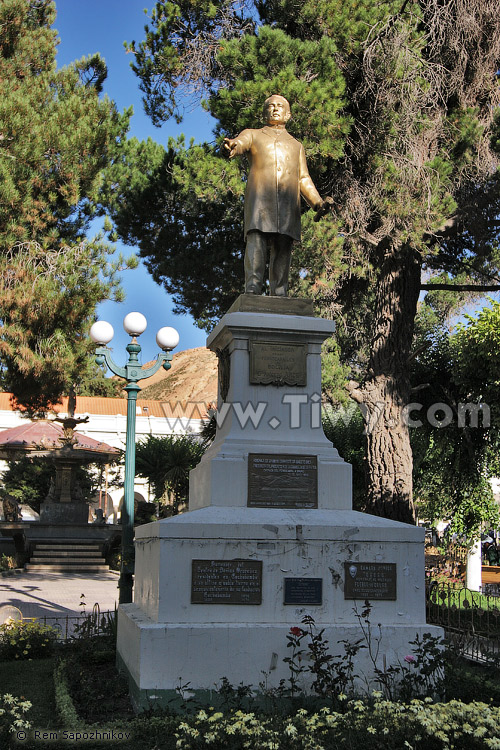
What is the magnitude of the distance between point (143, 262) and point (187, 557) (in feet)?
35.6

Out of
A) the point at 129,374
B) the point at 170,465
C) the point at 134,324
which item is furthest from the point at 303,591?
the point at 170,465

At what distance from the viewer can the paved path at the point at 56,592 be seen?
12.6 m

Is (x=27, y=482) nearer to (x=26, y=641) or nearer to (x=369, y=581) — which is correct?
(x=26, y=641)

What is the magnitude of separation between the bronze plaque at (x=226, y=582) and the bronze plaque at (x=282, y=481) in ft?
2.16

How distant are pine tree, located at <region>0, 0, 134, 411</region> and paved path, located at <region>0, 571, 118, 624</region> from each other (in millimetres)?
3725

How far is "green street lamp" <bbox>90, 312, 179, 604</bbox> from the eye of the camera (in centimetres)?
884

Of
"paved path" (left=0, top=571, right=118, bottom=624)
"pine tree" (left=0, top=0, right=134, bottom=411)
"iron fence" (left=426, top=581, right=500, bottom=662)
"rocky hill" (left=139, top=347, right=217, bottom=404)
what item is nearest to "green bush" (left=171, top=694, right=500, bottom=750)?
"iron fence" (left=426, top=581, right=500, bottom=662)

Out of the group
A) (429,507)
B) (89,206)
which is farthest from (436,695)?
(429,507)

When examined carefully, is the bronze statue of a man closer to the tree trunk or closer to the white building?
the tree trunk

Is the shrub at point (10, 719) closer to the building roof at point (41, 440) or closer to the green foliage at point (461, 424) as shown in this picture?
the green foliage at point (461, 424)

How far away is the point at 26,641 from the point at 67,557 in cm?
1329

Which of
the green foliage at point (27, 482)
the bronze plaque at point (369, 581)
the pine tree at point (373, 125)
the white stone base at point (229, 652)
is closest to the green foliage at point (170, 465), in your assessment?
the pine tree at point (373, 125)

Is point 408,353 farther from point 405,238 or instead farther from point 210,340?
point 210,340

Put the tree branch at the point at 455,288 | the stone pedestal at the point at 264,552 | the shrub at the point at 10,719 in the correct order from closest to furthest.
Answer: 1. the shrub at the point at 10,719
2. the stone pedestal at the point at 264,552
3. the tree branch at the point at 455,288
